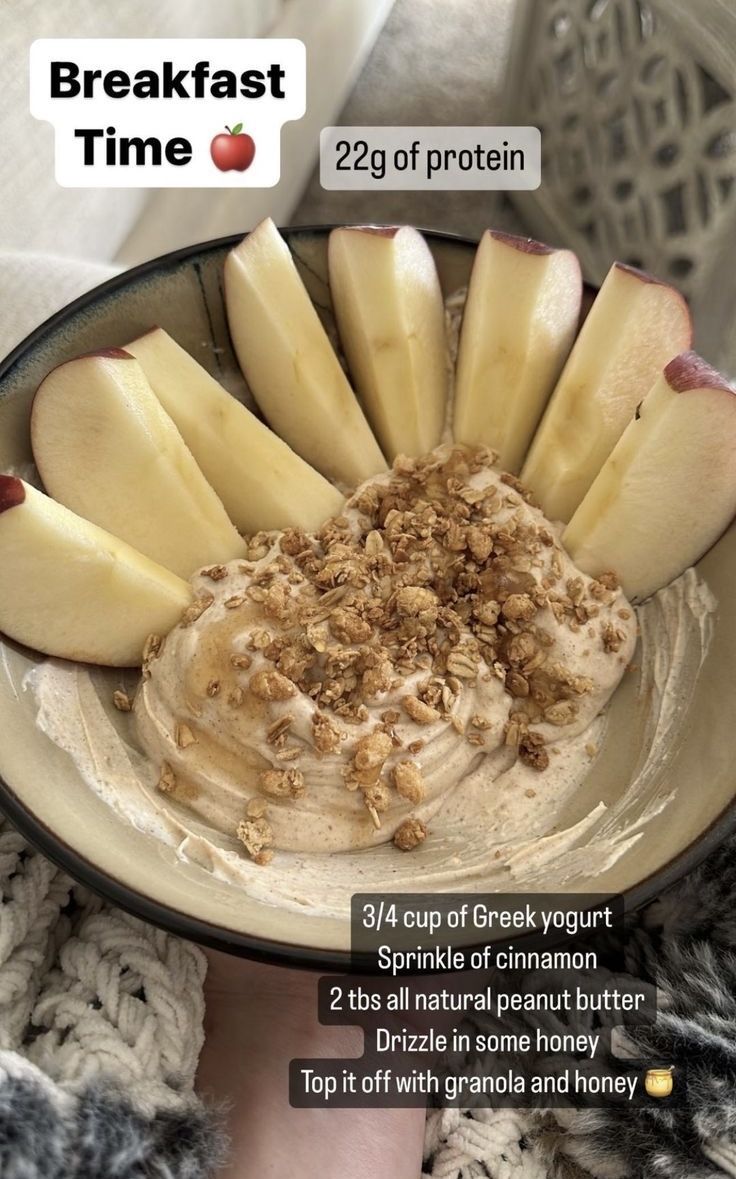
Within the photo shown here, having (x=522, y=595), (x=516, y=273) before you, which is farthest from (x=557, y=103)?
(x=522, y=595)

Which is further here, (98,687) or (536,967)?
(98,687)

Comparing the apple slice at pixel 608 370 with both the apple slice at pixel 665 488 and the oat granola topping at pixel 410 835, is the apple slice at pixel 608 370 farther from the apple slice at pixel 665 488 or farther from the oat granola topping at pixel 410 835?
the oat granola topping at pixel 410 835

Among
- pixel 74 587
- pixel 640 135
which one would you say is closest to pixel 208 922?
pixel 74 587

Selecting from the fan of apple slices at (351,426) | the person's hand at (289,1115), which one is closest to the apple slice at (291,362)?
the fan of apple slices at (351,426)

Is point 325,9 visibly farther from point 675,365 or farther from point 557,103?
point 675,365
